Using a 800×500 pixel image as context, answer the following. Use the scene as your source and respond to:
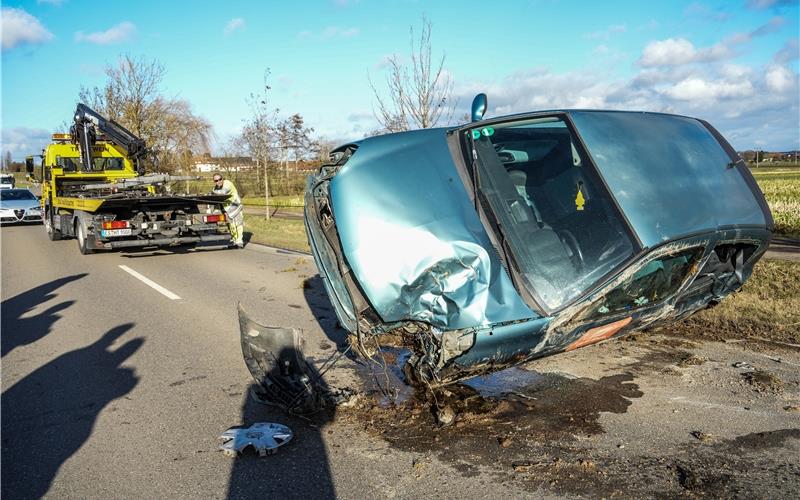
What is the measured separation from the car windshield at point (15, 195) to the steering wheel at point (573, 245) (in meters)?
25.5

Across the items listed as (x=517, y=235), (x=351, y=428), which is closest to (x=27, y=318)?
(x=351, y=428)

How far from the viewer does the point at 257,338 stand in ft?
14.5

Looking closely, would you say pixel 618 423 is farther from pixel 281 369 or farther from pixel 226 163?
pixel 226 163

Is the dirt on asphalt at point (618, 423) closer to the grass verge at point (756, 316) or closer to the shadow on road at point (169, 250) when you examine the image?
the grass verge at point (756, 316)

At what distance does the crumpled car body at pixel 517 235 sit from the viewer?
3.52 m

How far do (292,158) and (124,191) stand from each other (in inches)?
777

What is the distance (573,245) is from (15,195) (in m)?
26.2

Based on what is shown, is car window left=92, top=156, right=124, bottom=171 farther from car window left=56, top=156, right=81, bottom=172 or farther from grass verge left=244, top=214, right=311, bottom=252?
grass verge left=244, top=214, right=311, bottom=252

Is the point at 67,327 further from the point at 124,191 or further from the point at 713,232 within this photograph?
the point at 124,191

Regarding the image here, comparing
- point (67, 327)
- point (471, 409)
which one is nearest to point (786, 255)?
point (471, 409)

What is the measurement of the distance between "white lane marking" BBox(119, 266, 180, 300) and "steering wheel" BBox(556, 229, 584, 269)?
600 centimetres

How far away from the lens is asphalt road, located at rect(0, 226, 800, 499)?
318cm

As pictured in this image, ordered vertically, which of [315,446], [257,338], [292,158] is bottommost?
[315,446]

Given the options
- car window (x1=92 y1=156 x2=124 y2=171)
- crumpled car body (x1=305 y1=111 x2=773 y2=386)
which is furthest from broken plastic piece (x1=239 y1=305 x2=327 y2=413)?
car window (x1=92 y1=156 x2=124 y2=171)
